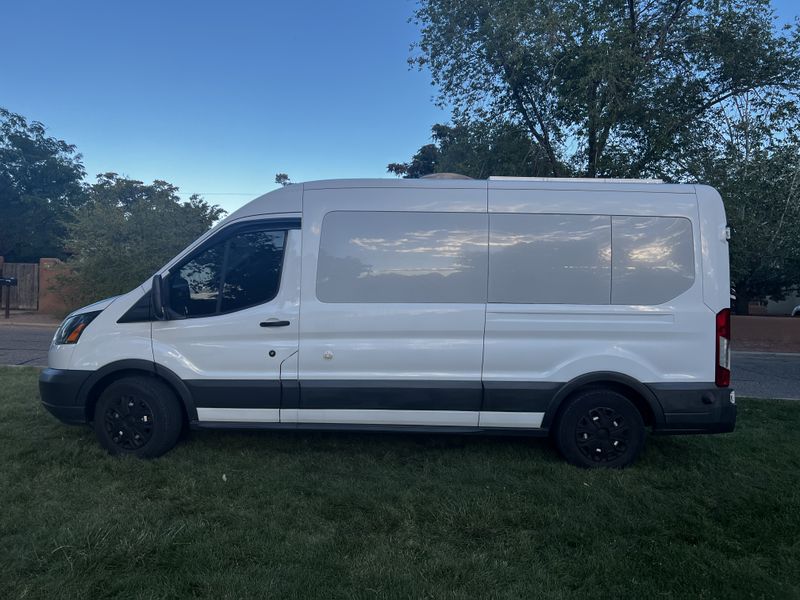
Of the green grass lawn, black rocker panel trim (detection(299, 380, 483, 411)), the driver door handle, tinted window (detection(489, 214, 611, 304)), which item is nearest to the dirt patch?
the green grass lawn

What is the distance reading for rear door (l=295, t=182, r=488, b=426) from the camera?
4363 millimetres

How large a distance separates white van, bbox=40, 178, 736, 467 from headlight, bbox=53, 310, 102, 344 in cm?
2

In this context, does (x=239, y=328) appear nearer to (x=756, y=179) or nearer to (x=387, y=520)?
(x=387, y=520)

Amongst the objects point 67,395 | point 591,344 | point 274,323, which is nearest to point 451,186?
point 591,344

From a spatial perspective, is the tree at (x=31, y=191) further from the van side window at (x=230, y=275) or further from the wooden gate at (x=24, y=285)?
the van side window at (x=230, y=275)

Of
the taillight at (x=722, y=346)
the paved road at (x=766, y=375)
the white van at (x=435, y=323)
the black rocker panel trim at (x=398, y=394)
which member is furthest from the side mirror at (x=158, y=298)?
the paved road at (x=766, y=375)

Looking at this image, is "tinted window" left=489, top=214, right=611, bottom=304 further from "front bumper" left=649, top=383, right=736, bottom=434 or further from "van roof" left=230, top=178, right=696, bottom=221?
"front bumper" left=649, top=383, right=736, bottom=434

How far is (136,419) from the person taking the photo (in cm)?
448

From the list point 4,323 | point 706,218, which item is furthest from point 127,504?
point 4,323

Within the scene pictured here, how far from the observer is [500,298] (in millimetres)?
4371

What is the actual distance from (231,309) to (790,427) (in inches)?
234

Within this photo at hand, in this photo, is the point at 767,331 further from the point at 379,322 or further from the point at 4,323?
the point at 4,323

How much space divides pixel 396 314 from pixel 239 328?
1.29 meters

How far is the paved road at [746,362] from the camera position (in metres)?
8.60
